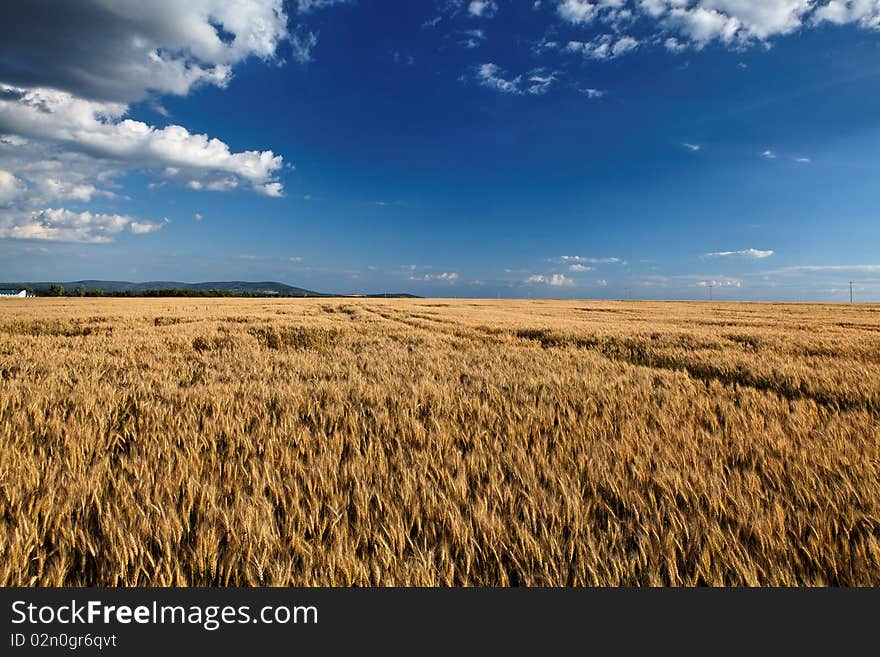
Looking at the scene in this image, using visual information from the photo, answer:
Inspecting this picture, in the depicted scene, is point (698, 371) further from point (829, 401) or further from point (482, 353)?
point (482, 353)

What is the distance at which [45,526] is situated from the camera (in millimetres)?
1648

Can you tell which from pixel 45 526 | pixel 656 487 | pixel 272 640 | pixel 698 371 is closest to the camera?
pixel 272 640

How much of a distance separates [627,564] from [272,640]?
1256 millimetres

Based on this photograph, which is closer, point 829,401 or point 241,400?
point 241,400

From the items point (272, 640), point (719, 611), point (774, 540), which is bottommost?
point (272, 640)

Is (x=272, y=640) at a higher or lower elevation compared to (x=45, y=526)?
lower

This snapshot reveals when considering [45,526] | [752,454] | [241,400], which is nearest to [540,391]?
[752,454]

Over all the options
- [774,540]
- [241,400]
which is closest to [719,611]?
[774,540]

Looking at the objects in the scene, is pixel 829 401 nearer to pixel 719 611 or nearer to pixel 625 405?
pixel 625 405

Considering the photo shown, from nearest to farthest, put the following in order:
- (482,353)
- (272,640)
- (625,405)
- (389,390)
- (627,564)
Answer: (272,640) → (627,564) → (625,405) → (389,390) → (482,353)

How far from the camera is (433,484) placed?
2.04 meters

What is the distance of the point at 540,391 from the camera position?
4242mm

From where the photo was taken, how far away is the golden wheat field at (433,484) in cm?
144

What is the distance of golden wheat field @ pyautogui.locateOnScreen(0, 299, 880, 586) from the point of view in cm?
144
